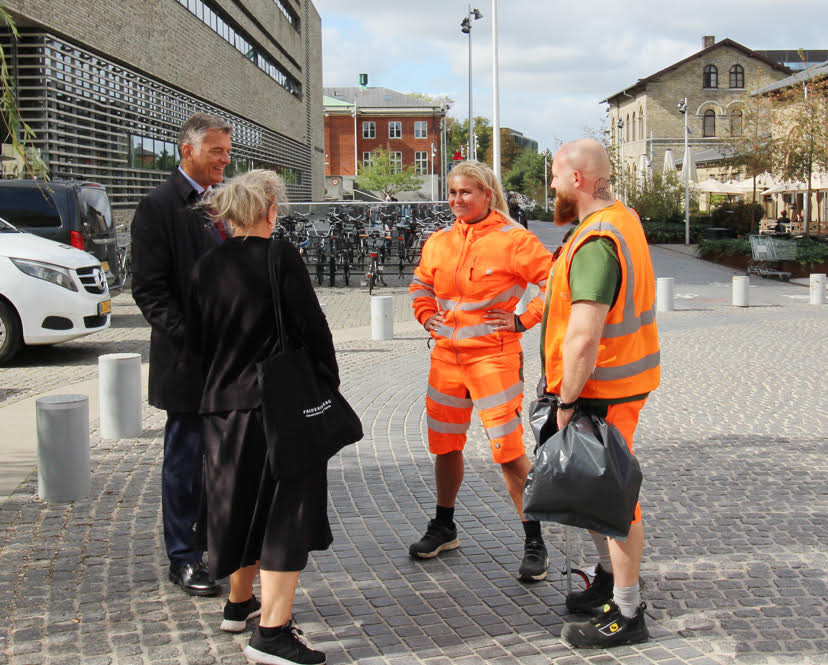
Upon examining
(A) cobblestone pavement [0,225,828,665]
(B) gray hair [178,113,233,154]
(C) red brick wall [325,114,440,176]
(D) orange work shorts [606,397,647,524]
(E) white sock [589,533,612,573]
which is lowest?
(A) cobblestone pavement [0,225,828,665]

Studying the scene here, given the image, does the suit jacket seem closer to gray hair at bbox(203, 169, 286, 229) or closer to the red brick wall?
gray hair at bbox(203, 169, 286, 229)

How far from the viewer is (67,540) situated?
508 cm

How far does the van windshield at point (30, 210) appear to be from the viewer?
13.9 m

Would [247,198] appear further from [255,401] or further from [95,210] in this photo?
[95,210]

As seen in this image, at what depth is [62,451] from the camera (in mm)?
5770

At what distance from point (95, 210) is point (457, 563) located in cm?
1152

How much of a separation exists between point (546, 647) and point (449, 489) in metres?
1.21

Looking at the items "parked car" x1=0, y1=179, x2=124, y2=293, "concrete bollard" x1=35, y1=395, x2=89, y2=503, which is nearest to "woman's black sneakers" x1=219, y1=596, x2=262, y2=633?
"concrete bollard" x1=35, y1=395, x2=89, y2=503

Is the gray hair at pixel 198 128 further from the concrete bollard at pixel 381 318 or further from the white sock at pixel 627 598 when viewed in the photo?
the concrete bollard at pixel 381 318

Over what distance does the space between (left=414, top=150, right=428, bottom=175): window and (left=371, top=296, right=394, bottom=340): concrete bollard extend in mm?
83054

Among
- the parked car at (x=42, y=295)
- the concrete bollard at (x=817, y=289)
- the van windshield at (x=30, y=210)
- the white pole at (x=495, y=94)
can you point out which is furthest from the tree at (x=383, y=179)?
the parked car at (x=42, y=295)

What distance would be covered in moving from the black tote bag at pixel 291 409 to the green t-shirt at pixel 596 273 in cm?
98

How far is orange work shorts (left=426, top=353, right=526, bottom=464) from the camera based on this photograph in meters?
4.45

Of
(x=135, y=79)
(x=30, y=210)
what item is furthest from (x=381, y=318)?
(x=135, y=79)
